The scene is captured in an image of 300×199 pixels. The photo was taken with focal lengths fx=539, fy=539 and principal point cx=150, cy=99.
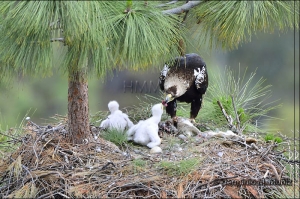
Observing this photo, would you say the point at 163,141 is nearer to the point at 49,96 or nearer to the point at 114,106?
the point at 114,106

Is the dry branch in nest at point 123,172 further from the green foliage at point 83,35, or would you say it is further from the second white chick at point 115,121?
the green foliage at point 83,35

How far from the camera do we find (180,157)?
2.37 meters

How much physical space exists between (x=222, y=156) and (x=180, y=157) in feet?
0.61

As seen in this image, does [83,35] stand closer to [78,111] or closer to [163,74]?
[78,111]

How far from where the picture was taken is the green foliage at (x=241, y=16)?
2.20 metres

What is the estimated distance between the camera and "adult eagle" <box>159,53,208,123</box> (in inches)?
108

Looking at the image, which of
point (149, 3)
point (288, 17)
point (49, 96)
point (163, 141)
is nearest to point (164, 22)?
point (149, 3)

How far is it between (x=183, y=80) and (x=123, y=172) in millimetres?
767

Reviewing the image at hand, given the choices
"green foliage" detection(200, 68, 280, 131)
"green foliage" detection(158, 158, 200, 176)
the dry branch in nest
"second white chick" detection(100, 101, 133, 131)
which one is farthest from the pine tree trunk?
"green foliage" detection(200, 68, 280, 131)

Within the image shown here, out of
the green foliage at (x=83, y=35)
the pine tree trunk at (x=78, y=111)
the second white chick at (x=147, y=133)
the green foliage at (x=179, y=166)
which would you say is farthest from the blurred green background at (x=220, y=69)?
the green foliage at (x=83, y=35)

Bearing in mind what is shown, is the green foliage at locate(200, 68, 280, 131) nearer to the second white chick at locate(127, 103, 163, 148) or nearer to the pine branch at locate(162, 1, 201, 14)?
the second white chick at locate(127, 103, 163, 148)

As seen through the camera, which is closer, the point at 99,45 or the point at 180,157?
the point at 99,45

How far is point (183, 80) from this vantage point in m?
2.75

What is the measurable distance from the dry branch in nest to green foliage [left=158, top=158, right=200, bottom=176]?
0.04 ft
